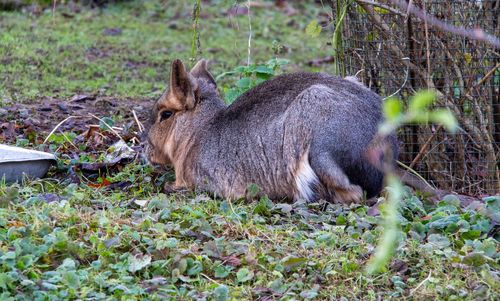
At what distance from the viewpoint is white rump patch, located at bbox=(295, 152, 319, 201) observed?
469 centimetres

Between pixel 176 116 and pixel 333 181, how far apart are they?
1.18 m

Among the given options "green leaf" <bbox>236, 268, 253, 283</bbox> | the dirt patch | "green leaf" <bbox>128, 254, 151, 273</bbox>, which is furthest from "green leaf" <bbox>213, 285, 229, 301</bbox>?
the dirt patch

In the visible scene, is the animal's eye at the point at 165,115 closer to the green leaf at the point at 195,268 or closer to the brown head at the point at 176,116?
the brown head at the point at 176,116

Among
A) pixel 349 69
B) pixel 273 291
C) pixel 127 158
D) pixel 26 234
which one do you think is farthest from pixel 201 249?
pixel 349 69

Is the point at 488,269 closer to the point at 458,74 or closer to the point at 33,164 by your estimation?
the point at 458,74

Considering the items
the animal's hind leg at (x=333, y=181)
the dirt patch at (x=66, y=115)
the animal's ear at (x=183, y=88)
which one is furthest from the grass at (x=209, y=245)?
the animal's ear at (x=183, y=88)

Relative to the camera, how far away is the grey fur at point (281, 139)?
462 cm

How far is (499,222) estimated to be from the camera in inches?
165

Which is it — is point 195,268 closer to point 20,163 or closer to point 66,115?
point 20,163

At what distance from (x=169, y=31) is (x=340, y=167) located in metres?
6.47

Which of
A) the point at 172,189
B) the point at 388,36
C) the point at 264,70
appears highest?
the point at 388,36

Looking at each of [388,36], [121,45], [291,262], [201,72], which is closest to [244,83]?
[201,72]

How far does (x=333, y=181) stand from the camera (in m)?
4.64

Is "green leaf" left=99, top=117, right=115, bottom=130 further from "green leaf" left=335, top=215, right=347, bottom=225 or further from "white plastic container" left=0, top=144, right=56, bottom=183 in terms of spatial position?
"green leaf" left=335, top=215, right=347, bottom=225
